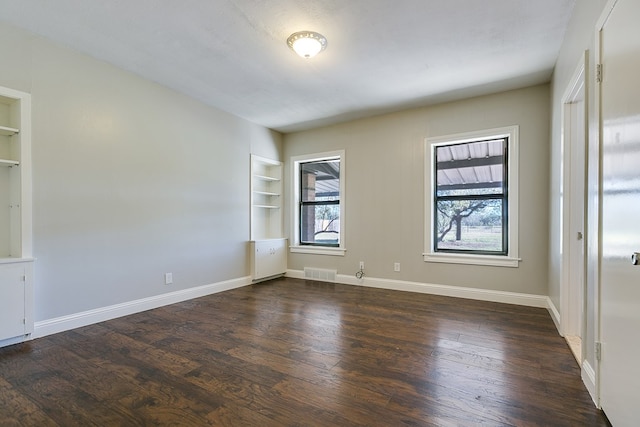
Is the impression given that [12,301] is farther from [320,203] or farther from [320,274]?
[320,203]

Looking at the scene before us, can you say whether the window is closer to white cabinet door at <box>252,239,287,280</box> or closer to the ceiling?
white cabinet door at <box>252,239,287,280</box>

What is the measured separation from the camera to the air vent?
5.10 metres

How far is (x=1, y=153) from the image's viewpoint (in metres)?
2.69

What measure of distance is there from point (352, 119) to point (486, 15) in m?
2.65

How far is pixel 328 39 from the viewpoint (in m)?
2.75

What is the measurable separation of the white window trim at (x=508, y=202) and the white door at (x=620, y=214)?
2.21 meters

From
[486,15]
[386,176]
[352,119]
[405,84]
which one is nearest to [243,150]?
[352,119]

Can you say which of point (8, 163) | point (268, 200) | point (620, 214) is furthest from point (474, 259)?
point (8, 163)

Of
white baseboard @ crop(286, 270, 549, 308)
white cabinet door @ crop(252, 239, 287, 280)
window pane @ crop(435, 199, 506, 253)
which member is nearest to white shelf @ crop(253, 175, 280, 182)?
white cabinet door @ crop(252, 239, 287, 280)

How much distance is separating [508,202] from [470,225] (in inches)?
21.1

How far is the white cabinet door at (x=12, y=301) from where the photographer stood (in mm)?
2469

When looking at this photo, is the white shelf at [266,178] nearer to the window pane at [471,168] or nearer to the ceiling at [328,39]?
the ceiling at [328,39]

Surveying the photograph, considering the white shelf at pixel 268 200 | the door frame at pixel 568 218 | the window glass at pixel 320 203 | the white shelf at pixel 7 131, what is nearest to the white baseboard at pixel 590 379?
the door frame at pixel 568 218

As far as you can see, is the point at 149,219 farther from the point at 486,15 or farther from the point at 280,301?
the point at 486,15
